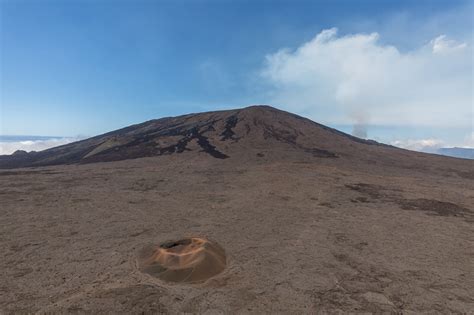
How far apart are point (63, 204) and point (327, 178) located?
71.2ft

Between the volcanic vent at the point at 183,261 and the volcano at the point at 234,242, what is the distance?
0.05 metres

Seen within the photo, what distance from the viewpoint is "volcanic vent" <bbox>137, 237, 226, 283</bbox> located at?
32.1 ft

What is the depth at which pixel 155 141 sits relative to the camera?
52812 millimetres

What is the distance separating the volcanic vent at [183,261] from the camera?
A: 385 inches

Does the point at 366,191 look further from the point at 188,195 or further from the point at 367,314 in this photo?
the point at 367,314

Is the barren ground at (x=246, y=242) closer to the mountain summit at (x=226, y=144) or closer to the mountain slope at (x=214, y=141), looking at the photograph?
the mountain summit at (x=226, y=144)

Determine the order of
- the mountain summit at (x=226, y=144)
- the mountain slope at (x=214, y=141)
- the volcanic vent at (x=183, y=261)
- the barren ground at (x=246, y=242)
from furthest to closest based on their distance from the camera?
1. the mountain slope at (x=214, y=141)
2. the mountain summit at (x=226, y=144)
3. the volcanic vent at (x=183, y=261)
4. the barren ground at (x=246, y=242)

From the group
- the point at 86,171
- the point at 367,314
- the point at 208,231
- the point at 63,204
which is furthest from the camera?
the point at 86,171

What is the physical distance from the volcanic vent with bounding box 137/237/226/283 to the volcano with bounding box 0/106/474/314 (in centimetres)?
5

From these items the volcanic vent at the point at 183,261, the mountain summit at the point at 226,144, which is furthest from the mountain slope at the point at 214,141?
the volcanic vent at the point at 183,261

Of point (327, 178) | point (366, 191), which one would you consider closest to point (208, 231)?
point (366, 191)

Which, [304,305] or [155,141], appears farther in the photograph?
[155,141]

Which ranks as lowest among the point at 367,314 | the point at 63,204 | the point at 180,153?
the point at 367,314

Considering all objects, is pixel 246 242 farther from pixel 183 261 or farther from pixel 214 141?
pixel 214 141
